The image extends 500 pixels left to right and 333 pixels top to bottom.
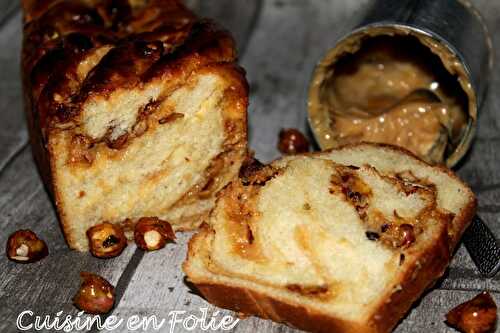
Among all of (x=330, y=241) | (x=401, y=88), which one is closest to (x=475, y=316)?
(x=330, y=241)

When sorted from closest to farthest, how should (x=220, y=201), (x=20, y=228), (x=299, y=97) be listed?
(x=220, y=201) → (x=20, y=228) → (x=299, y=97)

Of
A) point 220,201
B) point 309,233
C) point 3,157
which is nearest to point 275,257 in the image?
point 309,233

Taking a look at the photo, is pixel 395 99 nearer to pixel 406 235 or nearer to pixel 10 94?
pixel 406 235

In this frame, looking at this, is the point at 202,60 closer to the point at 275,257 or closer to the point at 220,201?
the point at 220,201

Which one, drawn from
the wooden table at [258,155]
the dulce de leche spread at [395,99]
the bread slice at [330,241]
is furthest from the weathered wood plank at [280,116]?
the dulce de leche spread at [395,99]

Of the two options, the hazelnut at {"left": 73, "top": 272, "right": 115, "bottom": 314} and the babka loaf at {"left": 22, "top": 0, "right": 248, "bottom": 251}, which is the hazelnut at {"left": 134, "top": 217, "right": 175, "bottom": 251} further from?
the hazelnut at {"left": 73, "top": 272, "right": 115, "bottom": 314}

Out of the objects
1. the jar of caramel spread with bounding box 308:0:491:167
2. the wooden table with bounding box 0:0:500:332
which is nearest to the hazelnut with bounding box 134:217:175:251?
the wooden table with bounding box 0:0:500:332

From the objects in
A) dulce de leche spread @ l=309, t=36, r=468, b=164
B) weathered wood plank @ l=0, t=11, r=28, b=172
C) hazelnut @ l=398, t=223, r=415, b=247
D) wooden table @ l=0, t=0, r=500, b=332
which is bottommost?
weathered wood plank @ l=0, t=11, r=28, b=172
